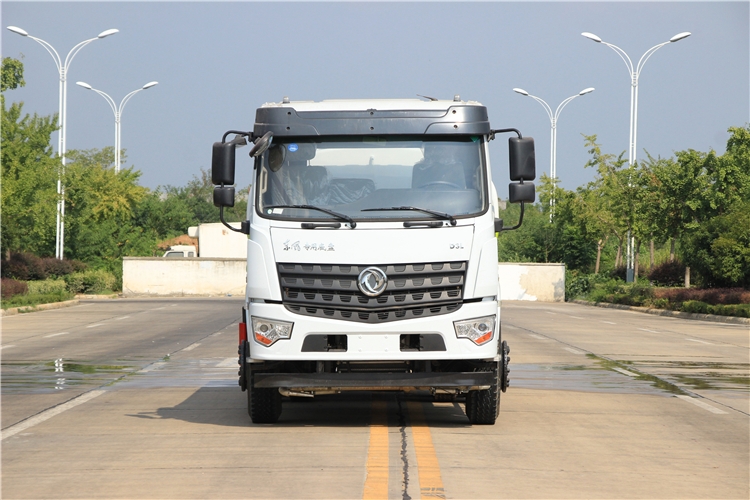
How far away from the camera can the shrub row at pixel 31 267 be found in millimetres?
44625

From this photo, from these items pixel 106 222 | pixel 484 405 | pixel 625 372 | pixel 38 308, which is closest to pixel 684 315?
pixel 38 308

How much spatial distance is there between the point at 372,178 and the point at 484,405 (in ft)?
7.76

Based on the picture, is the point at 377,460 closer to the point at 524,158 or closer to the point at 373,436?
the point at 373,436

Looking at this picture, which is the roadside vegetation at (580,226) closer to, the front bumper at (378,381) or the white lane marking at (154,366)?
the white lane marking at (154,366)

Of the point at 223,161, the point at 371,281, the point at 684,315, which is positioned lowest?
the point at 684,315

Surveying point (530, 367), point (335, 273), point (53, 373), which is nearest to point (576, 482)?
point (335, 273)

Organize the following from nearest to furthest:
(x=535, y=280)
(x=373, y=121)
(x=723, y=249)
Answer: (x=373, y=121) → (x=723, y=249) → (x=535, y=280)

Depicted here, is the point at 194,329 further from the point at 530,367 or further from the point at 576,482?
the point at 576,482

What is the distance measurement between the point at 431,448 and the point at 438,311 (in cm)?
125

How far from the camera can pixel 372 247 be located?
9062mm

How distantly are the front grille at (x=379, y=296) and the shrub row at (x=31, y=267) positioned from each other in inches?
1482

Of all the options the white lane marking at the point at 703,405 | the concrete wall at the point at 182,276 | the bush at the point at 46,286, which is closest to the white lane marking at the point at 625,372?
the white lane marking at the point at 703,405

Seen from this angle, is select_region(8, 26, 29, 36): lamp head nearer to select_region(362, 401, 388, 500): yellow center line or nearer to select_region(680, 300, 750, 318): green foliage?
select_region(680, 300, 750, 318): green foliage

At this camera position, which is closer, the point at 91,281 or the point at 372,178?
the point at 372,178
